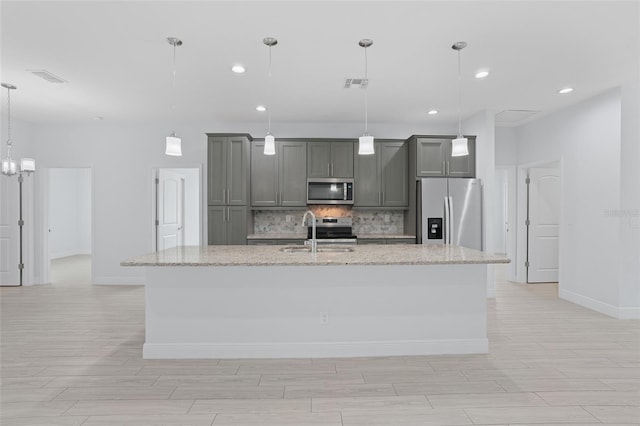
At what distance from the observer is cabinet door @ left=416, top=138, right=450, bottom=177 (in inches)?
210

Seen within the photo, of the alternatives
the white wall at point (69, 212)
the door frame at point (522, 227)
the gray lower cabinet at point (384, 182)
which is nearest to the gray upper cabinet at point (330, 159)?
the gray lower cabinet at point (384, 182)

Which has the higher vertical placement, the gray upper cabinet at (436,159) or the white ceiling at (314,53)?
the white ceiling at (314,53)

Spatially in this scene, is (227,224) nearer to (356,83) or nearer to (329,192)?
(329,192)

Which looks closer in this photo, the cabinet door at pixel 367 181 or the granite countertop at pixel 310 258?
the granite countertop at pixel 310 258

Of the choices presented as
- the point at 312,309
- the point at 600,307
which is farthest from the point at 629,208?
the point at 312,309

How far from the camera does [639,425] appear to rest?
2127 millimetres

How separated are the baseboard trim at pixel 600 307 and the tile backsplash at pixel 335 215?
8.00ft

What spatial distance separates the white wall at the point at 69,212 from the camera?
9320 mm

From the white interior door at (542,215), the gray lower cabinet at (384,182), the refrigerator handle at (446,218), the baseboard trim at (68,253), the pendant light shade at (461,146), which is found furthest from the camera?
the baseboard trim at (68,253)

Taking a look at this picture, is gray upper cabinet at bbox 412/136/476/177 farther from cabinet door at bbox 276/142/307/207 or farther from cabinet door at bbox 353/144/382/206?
cabinet door at bbox 276/142/307/207

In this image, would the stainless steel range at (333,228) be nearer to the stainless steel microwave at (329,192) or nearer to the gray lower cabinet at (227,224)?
the stainless steel microwave at (329,192)

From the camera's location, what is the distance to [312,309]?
10.2 ft

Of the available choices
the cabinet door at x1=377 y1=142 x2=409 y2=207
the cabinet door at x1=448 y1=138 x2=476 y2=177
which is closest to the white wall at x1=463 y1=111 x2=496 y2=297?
the cabinet door at x1=448 y1=138 x2=476 y2=177

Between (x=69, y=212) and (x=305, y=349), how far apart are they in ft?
31.4
